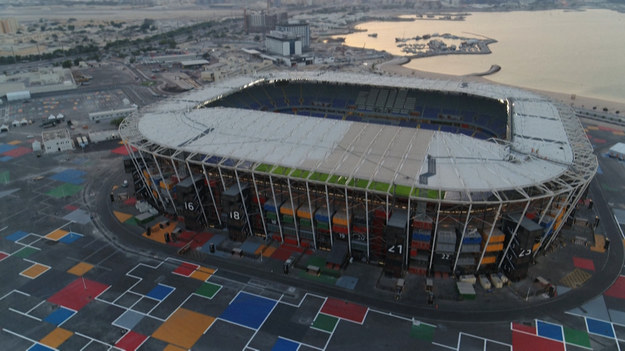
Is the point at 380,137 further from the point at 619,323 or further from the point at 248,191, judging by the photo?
the point at 619,323

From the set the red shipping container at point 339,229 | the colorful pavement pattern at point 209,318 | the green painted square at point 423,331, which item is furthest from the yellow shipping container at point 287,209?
the green painted square at point 423,331

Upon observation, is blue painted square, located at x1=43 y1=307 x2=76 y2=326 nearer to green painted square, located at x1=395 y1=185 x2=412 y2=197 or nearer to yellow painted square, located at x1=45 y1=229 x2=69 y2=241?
yellow painted square, located at x1=45 y1=229 x2=69 y2=241

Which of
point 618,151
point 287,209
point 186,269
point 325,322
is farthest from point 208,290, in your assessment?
point 618,151

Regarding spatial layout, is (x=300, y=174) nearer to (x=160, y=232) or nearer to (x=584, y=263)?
(x=160, y=232)

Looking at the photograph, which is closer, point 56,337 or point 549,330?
point 56,337

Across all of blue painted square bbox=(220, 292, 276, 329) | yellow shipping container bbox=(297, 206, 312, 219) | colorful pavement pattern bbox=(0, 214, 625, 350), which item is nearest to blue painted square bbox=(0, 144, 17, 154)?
colorful pavement pattern bbox=(0, 214, 625, 350)

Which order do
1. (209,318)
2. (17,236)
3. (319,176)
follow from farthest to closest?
(17,236) → (319,176) → (209,318)

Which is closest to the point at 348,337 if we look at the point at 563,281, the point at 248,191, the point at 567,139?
the point at 248,191
